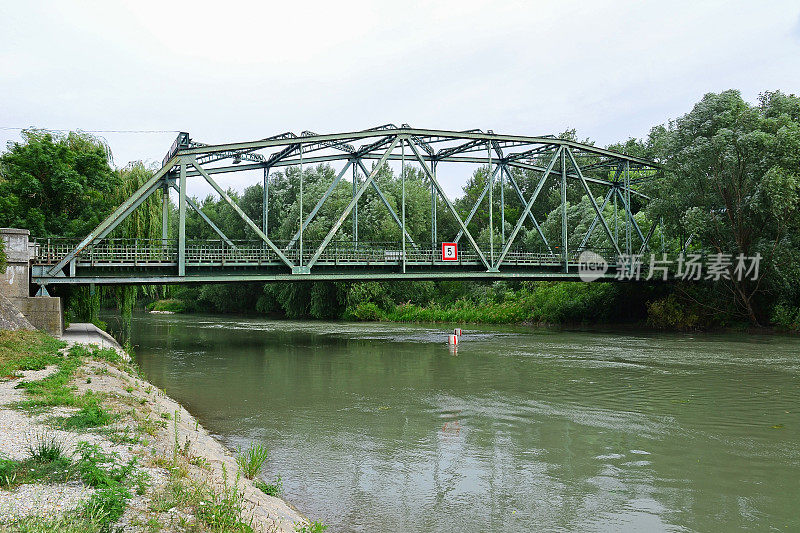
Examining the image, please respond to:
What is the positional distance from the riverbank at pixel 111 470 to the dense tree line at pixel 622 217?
21.8 meters

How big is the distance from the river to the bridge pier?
4.88 meters

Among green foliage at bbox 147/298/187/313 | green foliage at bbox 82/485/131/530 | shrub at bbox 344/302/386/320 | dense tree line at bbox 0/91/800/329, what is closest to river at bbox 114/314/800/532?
green foliage at bbox 82/485/131/530

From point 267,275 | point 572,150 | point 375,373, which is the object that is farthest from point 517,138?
point 375,373

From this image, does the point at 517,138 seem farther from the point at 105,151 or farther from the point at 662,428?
the point at 662,428

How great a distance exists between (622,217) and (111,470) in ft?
173

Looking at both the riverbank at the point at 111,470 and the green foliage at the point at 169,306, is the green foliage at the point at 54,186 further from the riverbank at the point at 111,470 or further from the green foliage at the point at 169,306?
the green foliage at the point at 169,306

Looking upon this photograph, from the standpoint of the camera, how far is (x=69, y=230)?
32281 mm

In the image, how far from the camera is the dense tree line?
32.6 meters

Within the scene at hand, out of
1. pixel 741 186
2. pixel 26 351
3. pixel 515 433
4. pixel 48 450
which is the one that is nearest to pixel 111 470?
pixel 48 450

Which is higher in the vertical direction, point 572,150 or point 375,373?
point 572,150

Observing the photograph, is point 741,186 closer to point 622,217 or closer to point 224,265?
point 622,217

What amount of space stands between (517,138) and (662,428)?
26404mm

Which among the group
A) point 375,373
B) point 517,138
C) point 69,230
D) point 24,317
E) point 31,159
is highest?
point 517,138

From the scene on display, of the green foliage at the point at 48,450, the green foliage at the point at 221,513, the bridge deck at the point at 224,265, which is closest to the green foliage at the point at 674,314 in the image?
the bridge deck at the point at 224,265
